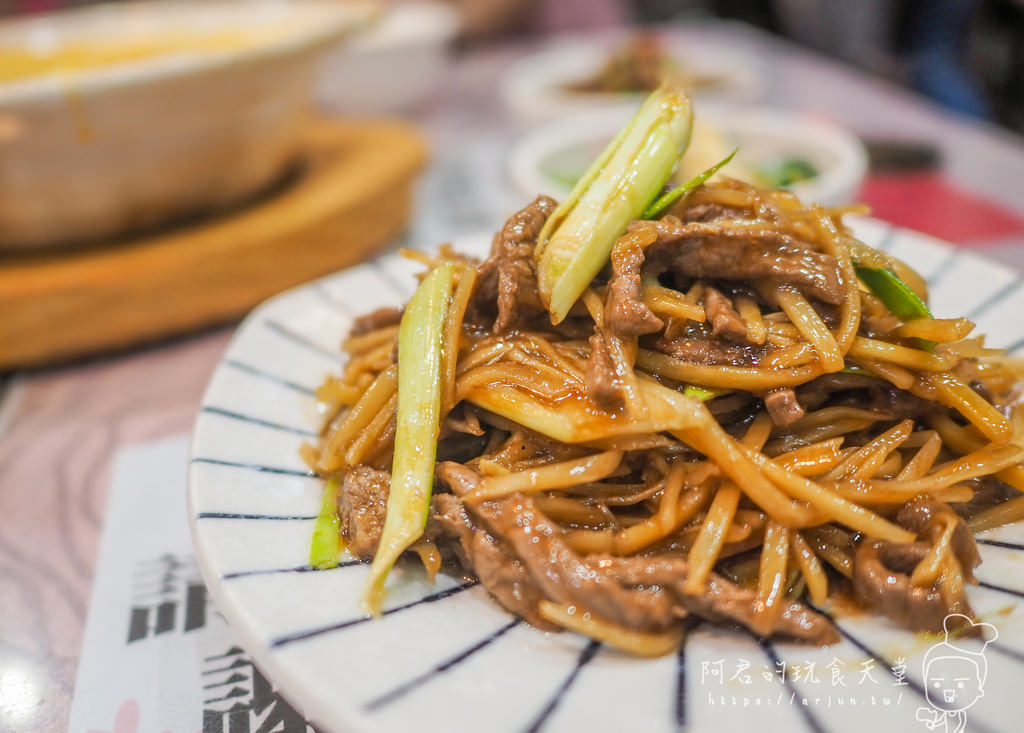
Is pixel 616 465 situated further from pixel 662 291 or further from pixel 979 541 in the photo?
pixel 979 541

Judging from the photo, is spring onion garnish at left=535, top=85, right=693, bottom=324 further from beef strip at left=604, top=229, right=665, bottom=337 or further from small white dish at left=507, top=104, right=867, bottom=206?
small white dish at left=507, top=104, right=867, bottom=206

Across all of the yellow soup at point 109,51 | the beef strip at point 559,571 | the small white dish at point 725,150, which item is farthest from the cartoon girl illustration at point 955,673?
the yellow soup at point 109,51

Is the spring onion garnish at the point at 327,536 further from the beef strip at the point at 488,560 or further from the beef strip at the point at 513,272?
→ the beef strip at the point at 513,272

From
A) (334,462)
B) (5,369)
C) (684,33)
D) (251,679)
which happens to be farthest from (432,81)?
(251,679)

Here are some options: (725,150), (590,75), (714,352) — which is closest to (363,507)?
(714,352)

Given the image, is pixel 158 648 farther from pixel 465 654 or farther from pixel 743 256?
pixel 743 256

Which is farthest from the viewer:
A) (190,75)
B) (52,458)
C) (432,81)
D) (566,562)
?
(432,81)

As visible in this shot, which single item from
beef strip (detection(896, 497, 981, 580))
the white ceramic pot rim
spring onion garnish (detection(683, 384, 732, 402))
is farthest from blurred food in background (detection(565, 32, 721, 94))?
beef strip (detection(896, 497, 981, 580))
